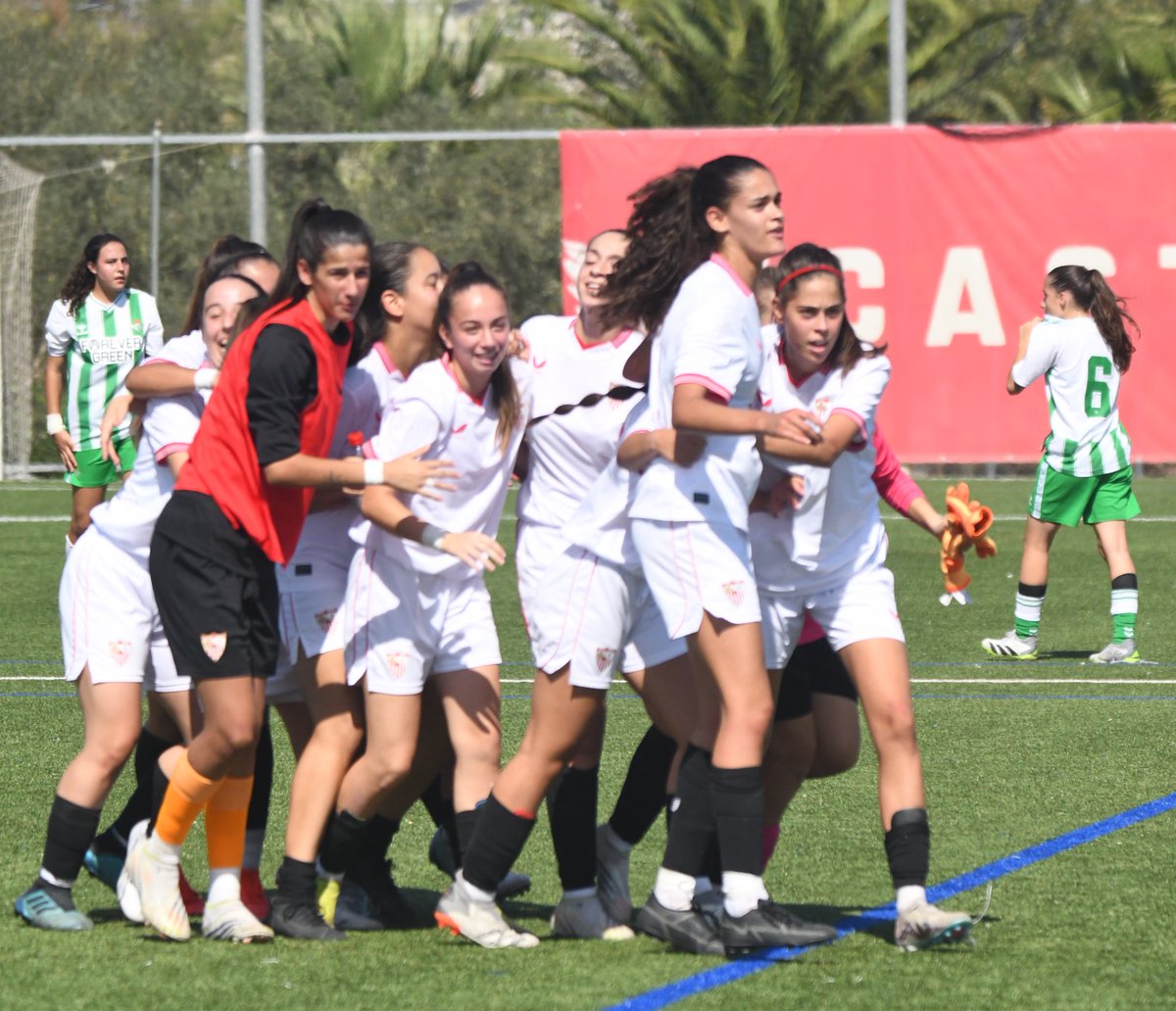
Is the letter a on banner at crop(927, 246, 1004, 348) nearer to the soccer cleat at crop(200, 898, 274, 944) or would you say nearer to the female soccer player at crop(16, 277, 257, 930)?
the female soccer player at crop(16, 277, 257, 930)

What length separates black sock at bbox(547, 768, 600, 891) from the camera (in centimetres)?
523

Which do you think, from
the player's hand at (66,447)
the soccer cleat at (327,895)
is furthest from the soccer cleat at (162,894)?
the player's hand at (66,447)

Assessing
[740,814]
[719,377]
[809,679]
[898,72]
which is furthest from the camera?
[898,72]

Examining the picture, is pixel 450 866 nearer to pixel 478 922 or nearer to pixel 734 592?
pixel 478 922

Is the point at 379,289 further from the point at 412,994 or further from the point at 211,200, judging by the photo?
the point at 211,200

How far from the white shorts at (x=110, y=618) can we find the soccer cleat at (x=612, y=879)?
1.19 metres

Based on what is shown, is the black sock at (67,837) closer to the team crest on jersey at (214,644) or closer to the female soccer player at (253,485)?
the female soccer player at (253,485)

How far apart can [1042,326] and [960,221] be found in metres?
8.81

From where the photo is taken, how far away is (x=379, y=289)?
5258 millimetres

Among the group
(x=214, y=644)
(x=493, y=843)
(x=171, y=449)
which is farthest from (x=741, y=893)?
(x=171, y=449)

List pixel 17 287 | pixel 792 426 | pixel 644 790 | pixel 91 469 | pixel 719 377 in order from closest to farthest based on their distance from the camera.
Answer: pixel 792 426
pixel 719 377
pixel 644 790
pixel 91 469
pixel 17 287

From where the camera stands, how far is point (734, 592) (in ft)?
15.7

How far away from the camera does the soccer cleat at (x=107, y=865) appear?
5.75 meters

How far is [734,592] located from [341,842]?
1.25 metres
